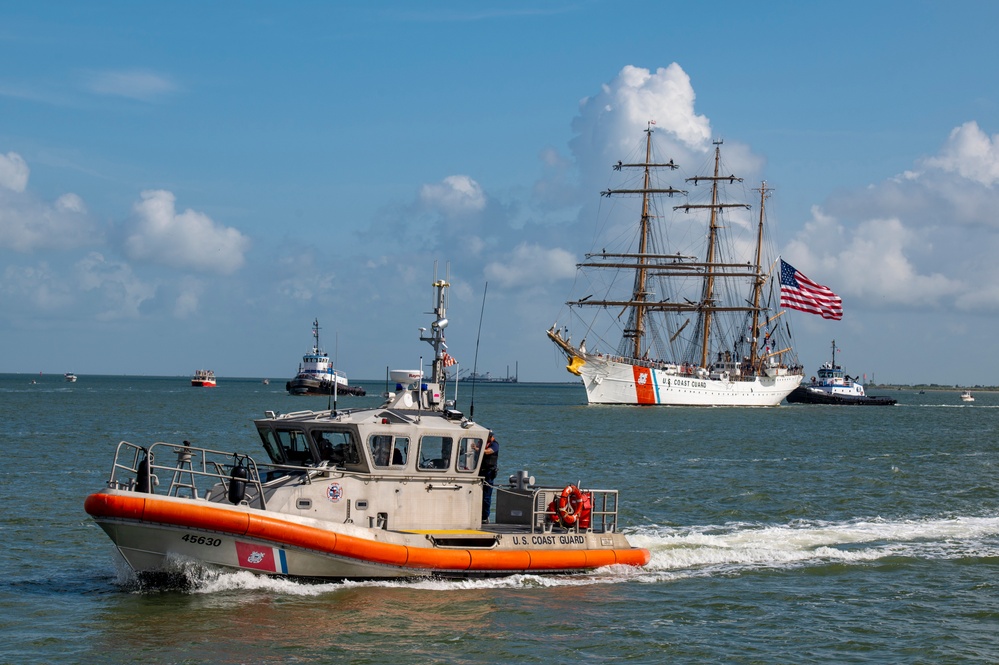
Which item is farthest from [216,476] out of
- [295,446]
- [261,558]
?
[295,446]

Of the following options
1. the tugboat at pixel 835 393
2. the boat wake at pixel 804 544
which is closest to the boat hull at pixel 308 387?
the tugboat at pixel 835 393

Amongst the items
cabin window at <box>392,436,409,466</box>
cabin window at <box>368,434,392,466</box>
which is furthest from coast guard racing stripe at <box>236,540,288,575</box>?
cabin window at <box>392,436,409,466</box>

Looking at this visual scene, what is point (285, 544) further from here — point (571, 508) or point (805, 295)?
point (805, 295)

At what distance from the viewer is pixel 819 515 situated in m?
27.1

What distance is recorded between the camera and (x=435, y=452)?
17.2 metres

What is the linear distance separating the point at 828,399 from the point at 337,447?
387ft

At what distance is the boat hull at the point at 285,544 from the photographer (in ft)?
49.3

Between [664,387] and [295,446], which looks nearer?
[295,446]

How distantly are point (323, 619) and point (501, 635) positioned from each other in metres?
2.41

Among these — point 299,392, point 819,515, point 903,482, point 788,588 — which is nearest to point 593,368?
point 299,392

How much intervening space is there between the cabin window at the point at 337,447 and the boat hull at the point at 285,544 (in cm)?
107

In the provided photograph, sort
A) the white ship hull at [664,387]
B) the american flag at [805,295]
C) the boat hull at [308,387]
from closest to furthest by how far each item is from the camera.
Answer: the american flag at [805,295], the white ship hull at [664,387], the boat hull at [308,387]

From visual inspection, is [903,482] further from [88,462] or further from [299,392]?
[299,392]

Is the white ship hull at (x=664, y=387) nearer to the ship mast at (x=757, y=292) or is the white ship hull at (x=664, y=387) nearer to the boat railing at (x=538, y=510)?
the ship mast at (x=757, y=292)
